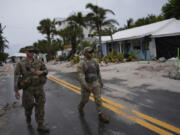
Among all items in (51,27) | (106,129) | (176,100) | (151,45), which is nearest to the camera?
(106,129)

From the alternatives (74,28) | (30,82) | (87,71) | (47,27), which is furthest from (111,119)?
(47,27)

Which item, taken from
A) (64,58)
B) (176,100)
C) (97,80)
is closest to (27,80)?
(97,80)

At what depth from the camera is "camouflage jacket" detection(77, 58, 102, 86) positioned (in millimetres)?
3734

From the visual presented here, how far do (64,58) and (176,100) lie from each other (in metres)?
30.1

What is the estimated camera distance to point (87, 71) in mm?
3812

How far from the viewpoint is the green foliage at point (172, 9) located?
1945cm

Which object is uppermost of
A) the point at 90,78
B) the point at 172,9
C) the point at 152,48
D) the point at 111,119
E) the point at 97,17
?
the point at 172,9

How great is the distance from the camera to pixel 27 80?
3.38 metres

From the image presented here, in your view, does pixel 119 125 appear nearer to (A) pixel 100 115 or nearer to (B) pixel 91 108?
(A) pixel 100 115

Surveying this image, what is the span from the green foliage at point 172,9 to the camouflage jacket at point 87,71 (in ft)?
64.4

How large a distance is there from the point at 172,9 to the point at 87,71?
21.2 meters

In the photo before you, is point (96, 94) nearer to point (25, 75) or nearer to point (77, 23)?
point (25, 75)

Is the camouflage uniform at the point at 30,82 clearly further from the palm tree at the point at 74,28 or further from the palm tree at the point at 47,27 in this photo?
the palm tree at the point at 47,27

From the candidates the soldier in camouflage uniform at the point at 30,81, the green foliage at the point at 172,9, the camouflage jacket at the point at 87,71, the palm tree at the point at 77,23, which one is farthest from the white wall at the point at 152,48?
the soldier in camouflage uniform at the point at 30,81
